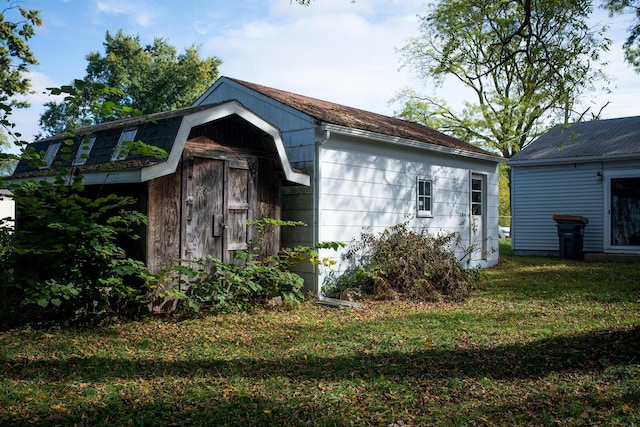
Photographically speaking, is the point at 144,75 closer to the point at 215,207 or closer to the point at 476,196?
the point at 476,196

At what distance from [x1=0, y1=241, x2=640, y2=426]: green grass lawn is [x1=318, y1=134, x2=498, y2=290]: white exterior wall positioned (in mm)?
2475

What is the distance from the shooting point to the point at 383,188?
11.2 metres

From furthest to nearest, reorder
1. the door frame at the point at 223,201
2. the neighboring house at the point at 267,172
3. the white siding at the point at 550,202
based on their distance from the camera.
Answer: the white siding at the point at 550,202 → the door frame at the point at 223,201 → the neighboring house at the point at 267,172

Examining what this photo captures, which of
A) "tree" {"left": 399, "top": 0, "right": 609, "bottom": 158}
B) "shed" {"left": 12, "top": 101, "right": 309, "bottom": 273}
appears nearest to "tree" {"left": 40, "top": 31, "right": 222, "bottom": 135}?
"tree" {"left": 399, "top": 0, "right": 609, "bottom": 158}

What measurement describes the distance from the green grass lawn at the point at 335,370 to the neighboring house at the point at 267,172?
61.5 inches

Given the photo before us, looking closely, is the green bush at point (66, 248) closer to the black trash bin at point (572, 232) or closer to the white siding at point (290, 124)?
the white siding at point (290, 124)

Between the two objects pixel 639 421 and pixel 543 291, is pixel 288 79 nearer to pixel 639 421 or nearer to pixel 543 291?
pixel 543 291

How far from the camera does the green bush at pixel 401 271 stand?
9.83 m

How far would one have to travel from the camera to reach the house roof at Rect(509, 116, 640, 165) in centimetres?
1675

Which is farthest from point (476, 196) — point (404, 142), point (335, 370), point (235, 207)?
point (335, 370)

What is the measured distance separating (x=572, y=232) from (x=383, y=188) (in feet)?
28.6

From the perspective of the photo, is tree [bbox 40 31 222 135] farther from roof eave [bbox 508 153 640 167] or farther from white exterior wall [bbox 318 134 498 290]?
white exterior wall [bbox 318 134 498 290]

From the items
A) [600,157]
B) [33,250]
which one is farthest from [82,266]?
[600,157]

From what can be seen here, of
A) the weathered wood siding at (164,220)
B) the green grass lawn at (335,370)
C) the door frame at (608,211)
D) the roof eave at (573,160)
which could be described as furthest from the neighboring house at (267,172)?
the door frame at (608,211)
